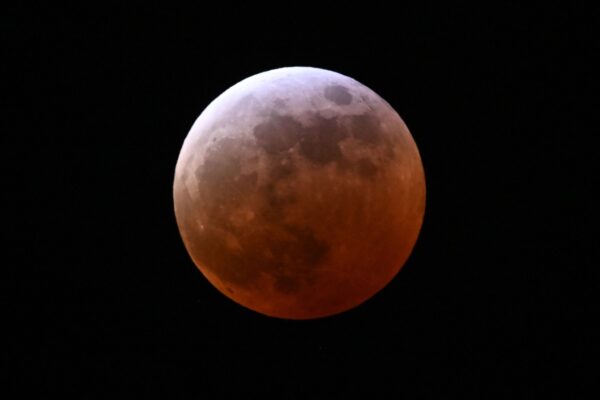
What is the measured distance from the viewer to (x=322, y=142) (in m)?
2.80

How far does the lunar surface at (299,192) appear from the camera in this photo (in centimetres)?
277

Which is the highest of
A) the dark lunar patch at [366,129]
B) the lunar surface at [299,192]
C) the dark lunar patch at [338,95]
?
the dark lunar patch at [338,95]

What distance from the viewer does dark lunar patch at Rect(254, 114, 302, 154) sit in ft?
9.15

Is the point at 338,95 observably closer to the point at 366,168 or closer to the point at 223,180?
the point at 366,168

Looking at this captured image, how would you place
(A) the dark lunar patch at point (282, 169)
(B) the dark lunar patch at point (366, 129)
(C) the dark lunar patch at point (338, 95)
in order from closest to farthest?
(A) the dark lunar patch at point (282, 169), (B) the dark lunar patch at point (366, 129), (C) the dark lunar patch at point (338, 95)

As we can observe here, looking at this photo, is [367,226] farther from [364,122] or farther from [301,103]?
[301,103]

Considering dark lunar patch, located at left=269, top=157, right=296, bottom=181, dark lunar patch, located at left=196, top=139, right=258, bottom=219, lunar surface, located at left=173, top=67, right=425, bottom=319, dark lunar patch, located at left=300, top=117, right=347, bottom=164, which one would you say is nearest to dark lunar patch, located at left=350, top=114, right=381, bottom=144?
lunar surface, located at left=173, top=67, right=425, bottom=319

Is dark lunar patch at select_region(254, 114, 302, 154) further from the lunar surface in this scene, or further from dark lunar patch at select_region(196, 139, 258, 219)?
dark lunar patch at select_region(196, 139, 258, 219)

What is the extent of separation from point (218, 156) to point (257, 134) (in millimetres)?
326

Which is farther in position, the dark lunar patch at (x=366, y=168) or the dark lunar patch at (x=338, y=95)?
the dark lunar patch at (x=338, y=95)

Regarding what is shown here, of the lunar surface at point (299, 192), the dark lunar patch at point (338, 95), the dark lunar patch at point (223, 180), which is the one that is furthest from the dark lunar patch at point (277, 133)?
the dark lunar patch at point (338, 95)

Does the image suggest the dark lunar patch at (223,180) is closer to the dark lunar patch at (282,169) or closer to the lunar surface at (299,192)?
the lunar surface at (299,192)

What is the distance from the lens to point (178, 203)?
3275 millimetres

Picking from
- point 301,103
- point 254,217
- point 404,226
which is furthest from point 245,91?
point 404,226
